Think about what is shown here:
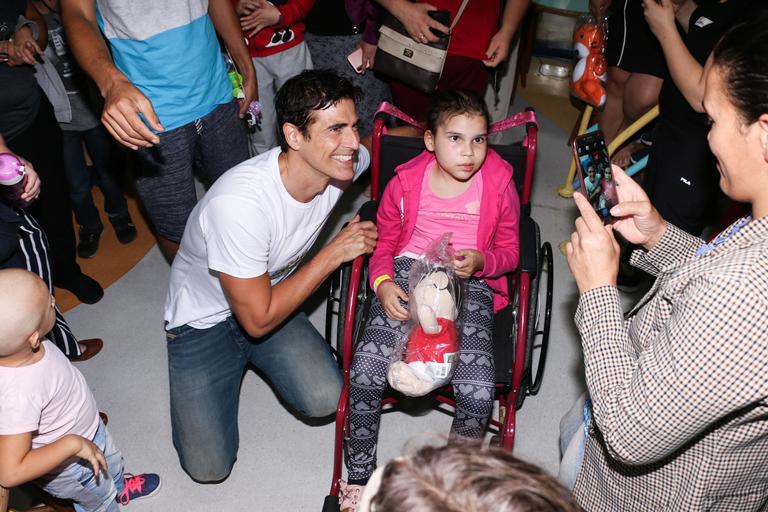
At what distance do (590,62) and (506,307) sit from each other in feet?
5.55

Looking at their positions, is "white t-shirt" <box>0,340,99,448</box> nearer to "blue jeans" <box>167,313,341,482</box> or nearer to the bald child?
the bald child

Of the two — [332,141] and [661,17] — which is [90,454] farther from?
[661,17]

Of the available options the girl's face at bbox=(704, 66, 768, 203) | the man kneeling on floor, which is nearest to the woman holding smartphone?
the girl's face at bbox=(704, 66, 768, 203)

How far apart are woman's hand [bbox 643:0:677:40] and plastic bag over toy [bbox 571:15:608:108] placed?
92 cm

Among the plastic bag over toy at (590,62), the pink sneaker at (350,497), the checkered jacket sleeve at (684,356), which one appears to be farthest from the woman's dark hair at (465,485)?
the plastic bag over toy at (590,62)

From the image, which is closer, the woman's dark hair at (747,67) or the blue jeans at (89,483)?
the woman's dark hair at (747,67)

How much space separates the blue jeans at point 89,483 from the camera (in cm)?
191

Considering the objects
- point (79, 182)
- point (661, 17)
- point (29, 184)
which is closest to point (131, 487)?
point (29, 184)

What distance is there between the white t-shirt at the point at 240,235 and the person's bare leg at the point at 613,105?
1.56 meters

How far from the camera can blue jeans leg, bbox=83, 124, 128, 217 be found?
321 cm

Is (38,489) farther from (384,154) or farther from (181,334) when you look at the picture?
(384,154)

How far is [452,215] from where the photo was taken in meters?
2.39

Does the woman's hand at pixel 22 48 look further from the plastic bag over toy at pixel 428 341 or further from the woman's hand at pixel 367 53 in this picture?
the plastic bag over toy at pixel 428 341

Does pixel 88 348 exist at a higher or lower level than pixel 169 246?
lower
